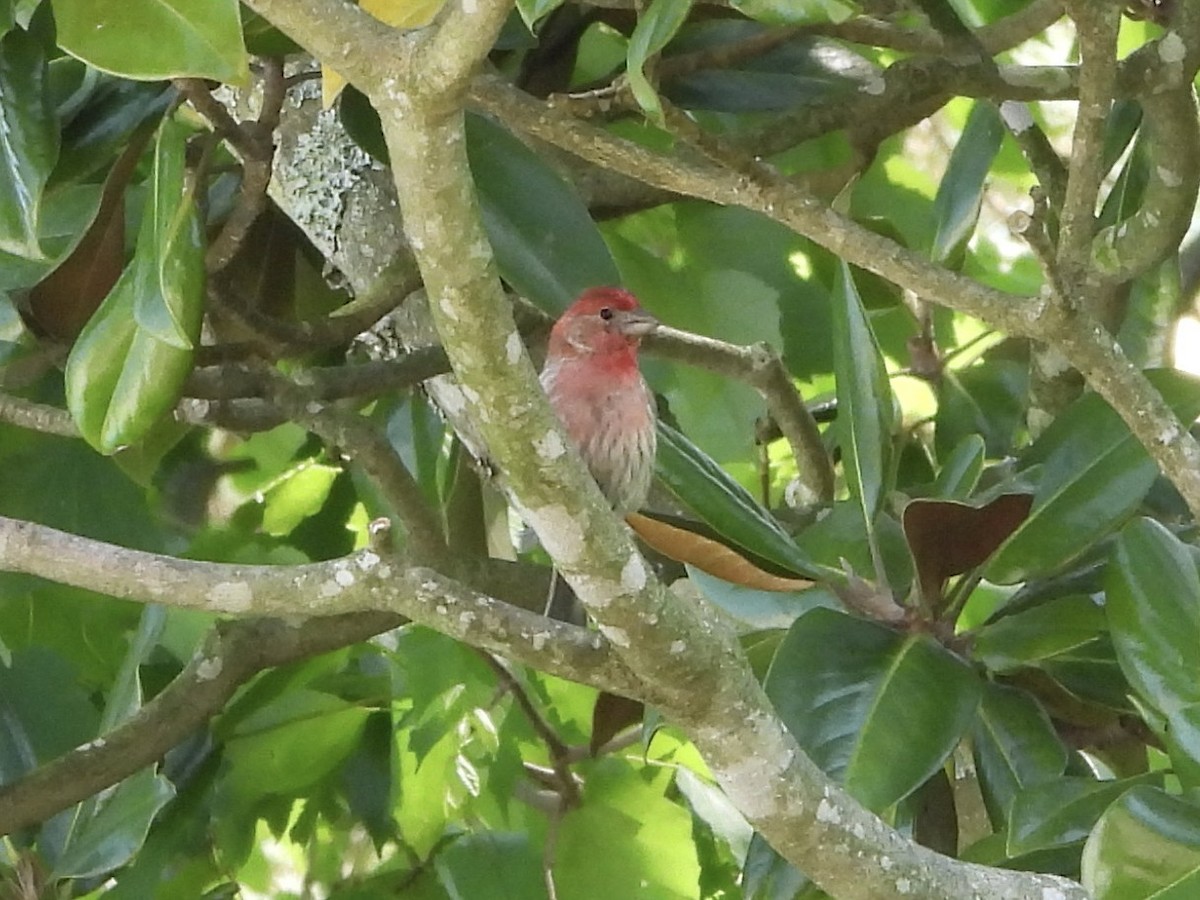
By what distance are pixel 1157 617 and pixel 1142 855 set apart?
271 millimetres

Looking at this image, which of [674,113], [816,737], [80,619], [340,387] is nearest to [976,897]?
[816,737]

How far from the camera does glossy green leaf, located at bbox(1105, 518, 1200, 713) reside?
1.11 m

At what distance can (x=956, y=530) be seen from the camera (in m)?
1.19

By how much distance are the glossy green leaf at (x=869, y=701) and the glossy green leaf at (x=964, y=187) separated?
1.80 feet

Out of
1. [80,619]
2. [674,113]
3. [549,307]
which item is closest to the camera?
[674,113]

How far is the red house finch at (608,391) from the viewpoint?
167 centimetres

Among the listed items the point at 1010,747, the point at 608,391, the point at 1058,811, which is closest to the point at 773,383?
the point at 608,391

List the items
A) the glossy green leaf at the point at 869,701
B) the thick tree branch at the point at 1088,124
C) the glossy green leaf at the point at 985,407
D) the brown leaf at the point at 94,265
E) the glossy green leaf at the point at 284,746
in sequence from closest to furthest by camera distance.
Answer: the thick tree branch at the point at 1088,124 < the glossy green leaf at the point at 869,701 < the brown leaf at the point at 94,265 < the glossy green leaf at the point at 284,746 < the glossy green leaf at the point at 985,407

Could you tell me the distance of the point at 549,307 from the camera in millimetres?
1368

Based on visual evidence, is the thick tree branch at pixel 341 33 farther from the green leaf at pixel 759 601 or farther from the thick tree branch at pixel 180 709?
the thick tree branch at pixel 180 709

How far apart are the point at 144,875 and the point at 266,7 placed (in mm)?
1005

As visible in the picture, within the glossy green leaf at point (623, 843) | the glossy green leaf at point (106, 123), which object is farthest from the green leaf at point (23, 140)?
the glossy green leaf at point (623, 843)

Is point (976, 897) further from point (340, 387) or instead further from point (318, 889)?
point (318, 889)

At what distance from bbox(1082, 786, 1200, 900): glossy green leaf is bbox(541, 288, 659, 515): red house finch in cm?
73
